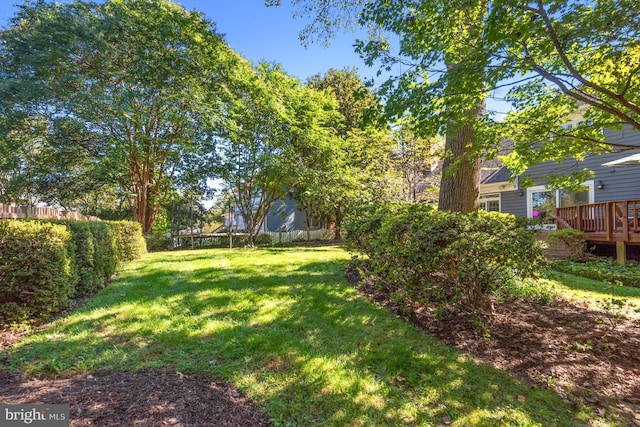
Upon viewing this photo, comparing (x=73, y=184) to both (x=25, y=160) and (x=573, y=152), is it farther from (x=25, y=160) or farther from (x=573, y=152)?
(x=573, y=152)

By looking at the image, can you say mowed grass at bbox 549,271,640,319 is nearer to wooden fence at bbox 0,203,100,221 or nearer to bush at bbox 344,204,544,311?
bush at bbox 344,204,544,311

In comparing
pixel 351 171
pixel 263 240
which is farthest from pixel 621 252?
pixel 263 240

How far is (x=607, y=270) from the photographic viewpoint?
281 inches

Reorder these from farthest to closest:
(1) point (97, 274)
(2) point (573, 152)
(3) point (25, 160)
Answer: (3) point (25, 160), (1) point (97, 274), (2) point (573, 152)

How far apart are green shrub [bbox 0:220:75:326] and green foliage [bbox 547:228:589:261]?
37.8 feet

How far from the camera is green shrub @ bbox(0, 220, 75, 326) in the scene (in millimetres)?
3596

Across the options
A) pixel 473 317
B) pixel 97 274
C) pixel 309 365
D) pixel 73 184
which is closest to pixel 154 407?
pixel 309 365

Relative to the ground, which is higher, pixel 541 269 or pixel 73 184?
pixel 73 184

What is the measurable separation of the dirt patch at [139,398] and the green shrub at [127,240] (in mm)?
6010

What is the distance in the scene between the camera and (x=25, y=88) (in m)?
9.75

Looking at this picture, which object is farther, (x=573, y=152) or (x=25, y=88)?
(x=25, y=88)

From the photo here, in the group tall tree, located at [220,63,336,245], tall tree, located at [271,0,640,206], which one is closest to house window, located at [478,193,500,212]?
tall tree, located at [220,63,336,245]

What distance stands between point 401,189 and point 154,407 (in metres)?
Answer: 13.9

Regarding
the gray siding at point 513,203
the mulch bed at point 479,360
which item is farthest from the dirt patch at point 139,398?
the gray siding at point 513,203
